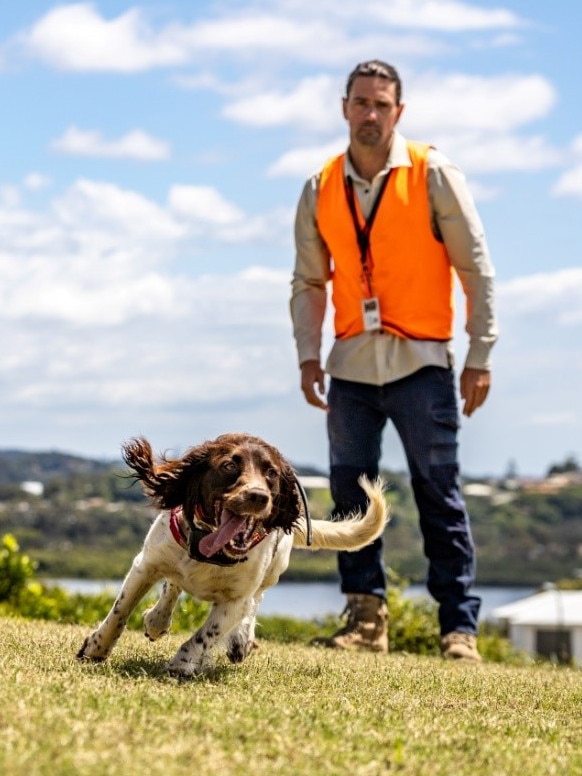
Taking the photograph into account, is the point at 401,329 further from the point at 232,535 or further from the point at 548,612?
the point at 548,612

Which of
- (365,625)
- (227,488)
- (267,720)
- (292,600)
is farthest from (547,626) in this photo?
(267,720)

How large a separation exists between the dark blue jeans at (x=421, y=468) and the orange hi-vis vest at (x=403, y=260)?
34cm

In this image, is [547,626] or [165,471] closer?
[165,471]

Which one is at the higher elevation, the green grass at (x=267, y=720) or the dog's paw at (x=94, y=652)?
the dog's paw at (x=94, y=652)

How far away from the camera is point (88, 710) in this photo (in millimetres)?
4750

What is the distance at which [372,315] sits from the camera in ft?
30.3

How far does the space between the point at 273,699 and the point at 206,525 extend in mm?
1154

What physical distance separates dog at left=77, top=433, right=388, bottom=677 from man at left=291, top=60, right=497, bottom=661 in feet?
7.46

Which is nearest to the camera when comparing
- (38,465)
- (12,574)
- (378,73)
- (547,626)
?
(378,73)

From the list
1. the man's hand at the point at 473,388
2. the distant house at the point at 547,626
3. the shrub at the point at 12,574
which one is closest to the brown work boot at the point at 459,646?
the man's hand at the point at 473,388

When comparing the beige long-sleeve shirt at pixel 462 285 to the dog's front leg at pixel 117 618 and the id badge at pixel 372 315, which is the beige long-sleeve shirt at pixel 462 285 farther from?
the dog's front leg at pixel 117 618

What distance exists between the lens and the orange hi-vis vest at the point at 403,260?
916 cm

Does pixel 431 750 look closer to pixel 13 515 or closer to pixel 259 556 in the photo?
pixel 259 556

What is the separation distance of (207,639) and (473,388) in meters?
3.34
